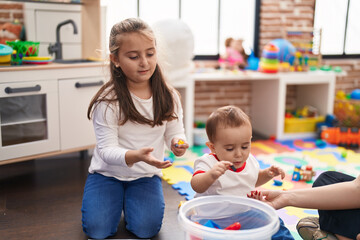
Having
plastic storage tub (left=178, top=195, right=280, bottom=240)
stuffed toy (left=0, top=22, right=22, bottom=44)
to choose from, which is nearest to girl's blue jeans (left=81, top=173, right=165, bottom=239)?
plastic storage tub (left=178, top=195, right=280, bottom=240)

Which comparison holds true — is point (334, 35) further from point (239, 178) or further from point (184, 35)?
point (239, 178)

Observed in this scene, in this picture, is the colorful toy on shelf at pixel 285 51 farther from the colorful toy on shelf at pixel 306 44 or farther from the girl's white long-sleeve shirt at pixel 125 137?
the girl's white long-sleeve shirt at pixel 125 137

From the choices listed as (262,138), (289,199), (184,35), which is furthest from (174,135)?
(262,138)

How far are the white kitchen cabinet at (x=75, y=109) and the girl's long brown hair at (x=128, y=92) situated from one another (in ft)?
2.46

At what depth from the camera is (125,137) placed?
1.65 m

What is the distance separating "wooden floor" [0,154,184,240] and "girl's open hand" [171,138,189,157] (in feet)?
1.17

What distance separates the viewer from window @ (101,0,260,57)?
327 cm

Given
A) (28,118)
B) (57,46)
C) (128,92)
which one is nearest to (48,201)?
(28,118)

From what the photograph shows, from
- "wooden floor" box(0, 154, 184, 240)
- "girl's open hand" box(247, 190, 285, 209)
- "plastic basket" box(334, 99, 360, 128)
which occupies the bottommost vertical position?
"wooden floor" box(0, 154, 184, 240)

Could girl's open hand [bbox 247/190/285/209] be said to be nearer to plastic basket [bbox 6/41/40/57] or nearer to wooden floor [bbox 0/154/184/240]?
wooden floor [bbox 0/154/184/240]

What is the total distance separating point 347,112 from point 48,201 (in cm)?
246

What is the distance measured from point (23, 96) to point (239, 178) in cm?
135

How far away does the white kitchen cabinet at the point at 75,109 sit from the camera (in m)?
2.32

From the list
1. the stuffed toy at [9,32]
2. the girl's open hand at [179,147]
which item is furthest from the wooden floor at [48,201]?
the stuffed toy at [9,32]
